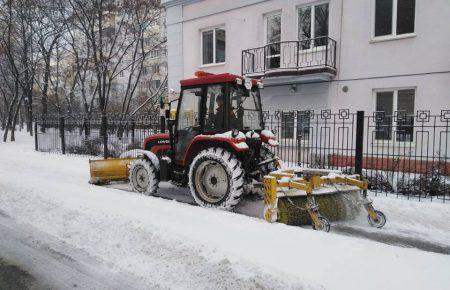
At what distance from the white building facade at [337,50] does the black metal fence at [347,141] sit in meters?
0.67

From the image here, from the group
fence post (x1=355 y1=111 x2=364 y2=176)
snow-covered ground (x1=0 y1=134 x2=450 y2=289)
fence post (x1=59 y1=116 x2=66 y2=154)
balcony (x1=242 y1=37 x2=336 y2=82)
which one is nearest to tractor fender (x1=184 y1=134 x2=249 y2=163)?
snow-covered ground (x1=0 y1=134 x2=450 y2=289)

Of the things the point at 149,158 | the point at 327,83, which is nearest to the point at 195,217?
the point at 149,158

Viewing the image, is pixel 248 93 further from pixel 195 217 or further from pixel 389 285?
pixel 389 285

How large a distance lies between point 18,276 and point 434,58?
1110cm

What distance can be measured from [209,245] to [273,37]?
11201mm

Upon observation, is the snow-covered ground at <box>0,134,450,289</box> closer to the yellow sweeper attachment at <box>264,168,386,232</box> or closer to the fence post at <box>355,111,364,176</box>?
the yellow sweeper attachment at <box>264,168,386,232</box>

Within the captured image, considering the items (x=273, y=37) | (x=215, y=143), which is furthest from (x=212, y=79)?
(x=273, y=37)

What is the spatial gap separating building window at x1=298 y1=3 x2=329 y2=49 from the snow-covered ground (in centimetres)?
751

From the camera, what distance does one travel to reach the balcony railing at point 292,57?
472 inches

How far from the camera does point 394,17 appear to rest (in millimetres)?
11039

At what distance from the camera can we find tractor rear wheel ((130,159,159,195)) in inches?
276

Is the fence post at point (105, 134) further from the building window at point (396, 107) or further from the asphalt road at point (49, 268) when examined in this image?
the building window at point (396, 107)

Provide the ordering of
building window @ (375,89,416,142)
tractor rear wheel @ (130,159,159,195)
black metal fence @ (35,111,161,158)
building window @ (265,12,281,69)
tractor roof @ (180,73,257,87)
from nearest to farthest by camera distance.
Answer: tractor roof @ (180,73,257,87)
tractor rear wheel @ (130,159,159,195)
building window @ (375,89,416,142)
black metal fence @ (35,111,161,158)
building window @ (265,12,281,69)

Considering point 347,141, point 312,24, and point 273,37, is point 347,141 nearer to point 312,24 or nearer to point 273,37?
point 312,24
